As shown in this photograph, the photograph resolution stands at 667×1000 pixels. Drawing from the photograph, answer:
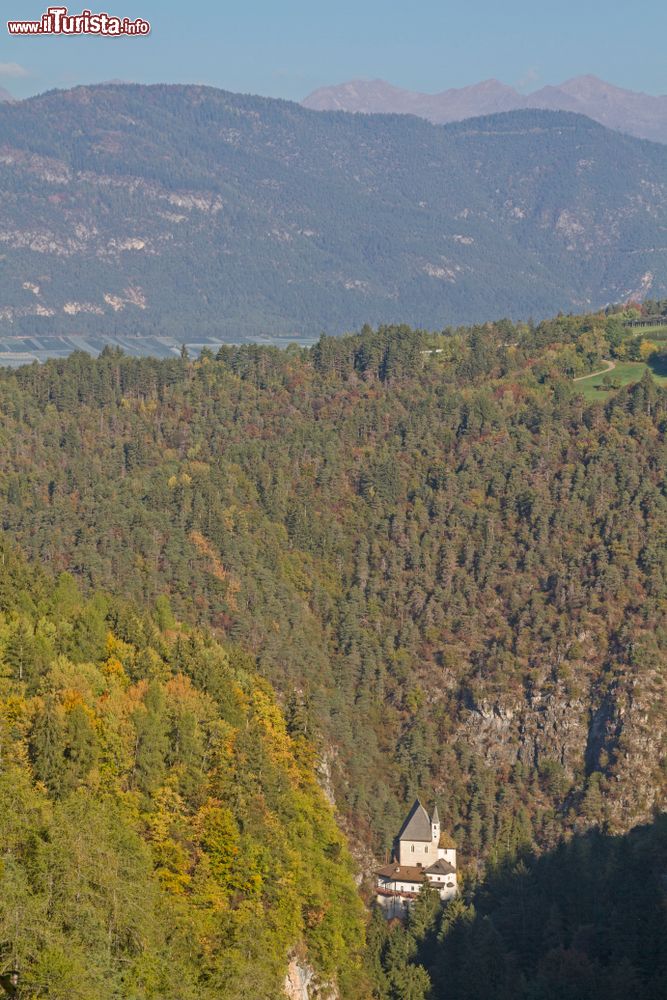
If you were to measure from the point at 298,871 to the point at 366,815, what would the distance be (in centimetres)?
5044

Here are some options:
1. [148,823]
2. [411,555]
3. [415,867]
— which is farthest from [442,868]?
[411,555]

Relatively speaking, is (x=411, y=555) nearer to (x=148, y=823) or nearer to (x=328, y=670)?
(x=328, y=670)

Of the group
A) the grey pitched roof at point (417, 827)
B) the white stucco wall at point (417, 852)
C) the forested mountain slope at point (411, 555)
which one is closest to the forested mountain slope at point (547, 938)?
the white stucco wall at point (417, 852)

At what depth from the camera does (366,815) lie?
132 metres

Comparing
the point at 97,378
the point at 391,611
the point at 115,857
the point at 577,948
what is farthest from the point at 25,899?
the point at 97,378

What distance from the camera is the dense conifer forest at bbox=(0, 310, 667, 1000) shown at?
72.9 meters

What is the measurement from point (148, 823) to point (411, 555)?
101025 mm

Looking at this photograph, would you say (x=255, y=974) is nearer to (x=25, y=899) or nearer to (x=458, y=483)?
(x=25, y=899)

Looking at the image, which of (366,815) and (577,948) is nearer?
(577,948)

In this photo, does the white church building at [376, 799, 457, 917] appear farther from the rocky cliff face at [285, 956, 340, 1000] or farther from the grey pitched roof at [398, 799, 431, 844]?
the rocky cliff face at [285, 956, 340, 1000]

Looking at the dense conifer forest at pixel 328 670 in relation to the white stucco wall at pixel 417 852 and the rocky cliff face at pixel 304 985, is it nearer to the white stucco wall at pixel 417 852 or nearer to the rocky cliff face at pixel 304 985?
the rocky cliff face at pixel 304 985

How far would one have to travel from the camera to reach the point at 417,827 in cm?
12575

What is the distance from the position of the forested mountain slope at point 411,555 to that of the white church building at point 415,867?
4.02m

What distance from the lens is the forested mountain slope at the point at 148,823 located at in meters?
59.9
